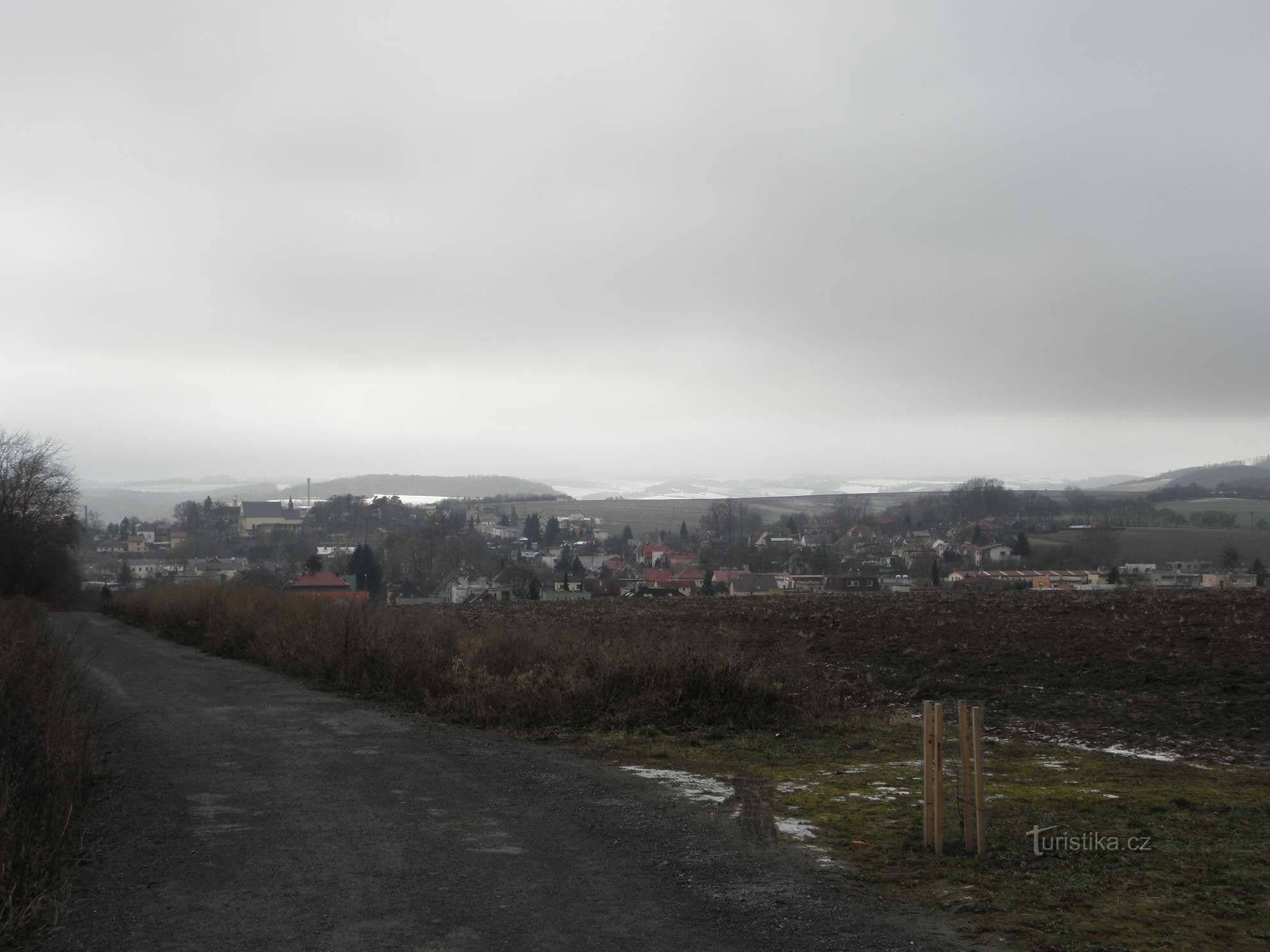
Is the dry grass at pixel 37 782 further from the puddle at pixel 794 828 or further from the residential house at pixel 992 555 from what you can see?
the residential house at pixel 992 555

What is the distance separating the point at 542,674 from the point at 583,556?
69.6 metres

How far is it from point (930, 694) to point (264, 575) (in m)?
38.5

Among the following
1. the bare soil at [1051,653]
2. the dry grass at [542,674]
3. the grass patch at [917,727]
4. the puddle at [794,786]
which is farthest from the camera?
the dry grass at [542,674]

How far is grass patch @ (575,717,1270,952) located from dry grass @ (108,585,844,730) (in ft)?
4.00

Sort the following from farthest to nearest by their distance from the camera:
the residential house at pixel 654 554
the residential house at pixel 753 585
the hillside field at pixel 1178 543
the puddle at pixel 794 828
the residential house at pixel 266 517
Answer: the residential house at pixel 266 517, the residential house at pixel 654 554, the hillside field at pixel 1178 543, the residential house at pixel 753 585, the puddle at pixel 794 828

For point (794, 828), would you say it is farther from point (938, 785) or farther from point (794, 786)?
point (794, 786)

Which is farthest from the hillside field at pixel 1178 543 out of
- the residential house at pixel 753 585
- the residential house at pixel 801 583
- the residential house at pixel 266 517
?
the residential house at pixel 266 517

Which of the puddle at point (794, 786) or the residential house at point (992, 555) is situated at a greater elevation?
the puddle at point (794, 786)

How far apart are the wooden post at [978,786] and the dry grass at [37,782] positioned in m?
5.49

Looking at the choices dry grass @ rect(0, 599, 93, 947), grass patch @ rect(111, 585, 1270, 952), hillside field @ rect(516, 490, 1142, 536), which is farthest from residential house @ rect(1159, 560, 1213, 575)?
dry grass @ rect(0, 599, 93, 947)

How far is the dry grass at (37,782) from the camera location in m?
5.58

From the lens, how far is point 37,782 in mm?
7312

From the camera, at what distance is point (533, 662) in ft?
46.9

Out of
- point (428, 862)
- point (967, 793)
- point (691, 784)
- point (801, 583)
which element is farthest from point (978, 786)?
point (801, 583)
